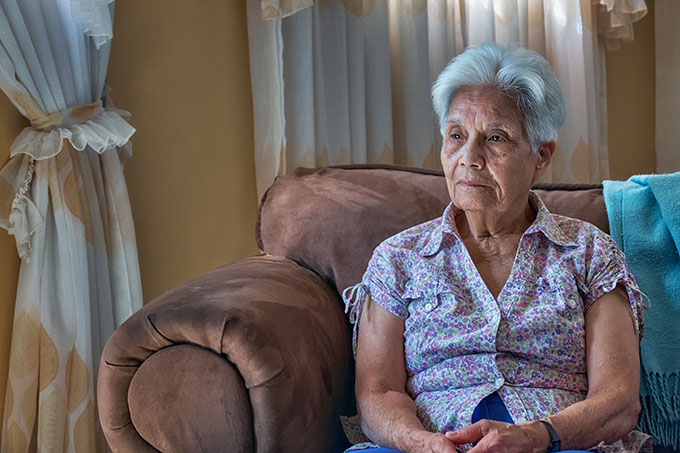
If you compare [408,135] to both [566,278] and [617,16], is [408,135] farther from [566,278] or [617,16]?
[566,278]

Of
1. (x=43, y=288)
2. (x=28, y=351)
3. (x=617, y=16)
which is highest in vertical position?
(x=617, y=16)

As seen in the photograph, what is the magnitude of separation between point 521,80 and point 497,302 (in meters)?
0.42

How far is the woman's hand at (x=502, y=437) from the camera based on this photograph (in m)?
1.29

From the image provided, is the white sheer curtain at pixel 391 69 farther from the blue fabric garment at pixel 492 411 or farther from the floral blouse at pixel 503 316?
the blue fabric garment at pixel 492 411

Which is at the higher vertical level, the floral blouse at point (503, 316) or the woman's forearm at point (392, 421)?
the floral blouse at point (503, 316)

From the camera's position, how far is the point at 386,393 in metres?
1.50

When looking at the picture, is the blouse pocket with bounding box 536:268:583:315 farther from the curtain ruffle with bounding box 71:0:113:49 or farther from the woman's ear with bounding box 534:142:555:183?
the curtain ruffle with bounding box 71:0:113:49

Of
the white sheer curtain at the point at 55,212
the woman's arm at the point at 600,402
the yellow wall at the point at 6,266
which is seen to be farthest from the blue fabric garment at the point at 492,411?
the yellow wall at the point at 6,266

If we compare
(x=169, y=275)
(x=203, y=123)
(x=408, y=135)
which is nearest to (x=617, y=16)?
(x=408, y=135)

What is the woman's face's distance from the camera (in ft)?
5.13

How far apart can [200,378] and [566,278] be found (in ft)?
2.28

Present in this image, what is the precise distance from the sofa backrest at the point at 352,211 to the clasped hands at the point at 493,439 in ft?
1.87

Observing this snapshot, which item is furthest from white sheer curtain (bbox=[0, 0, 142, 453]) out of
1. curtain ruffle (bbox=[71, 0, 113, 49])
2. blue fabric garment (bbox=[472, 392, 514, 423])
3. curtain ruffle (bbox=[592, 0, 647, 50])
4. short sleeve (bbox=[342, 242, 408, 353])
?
curtain ruffle (bbox=[592, 0, 647, 50])

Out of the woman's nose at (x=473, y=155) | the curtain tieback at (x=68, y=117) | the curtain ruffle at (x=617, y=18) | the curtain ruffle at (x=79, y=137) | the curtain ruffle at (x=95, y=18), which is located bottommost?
the woman's nose at (x=473, y=155)
